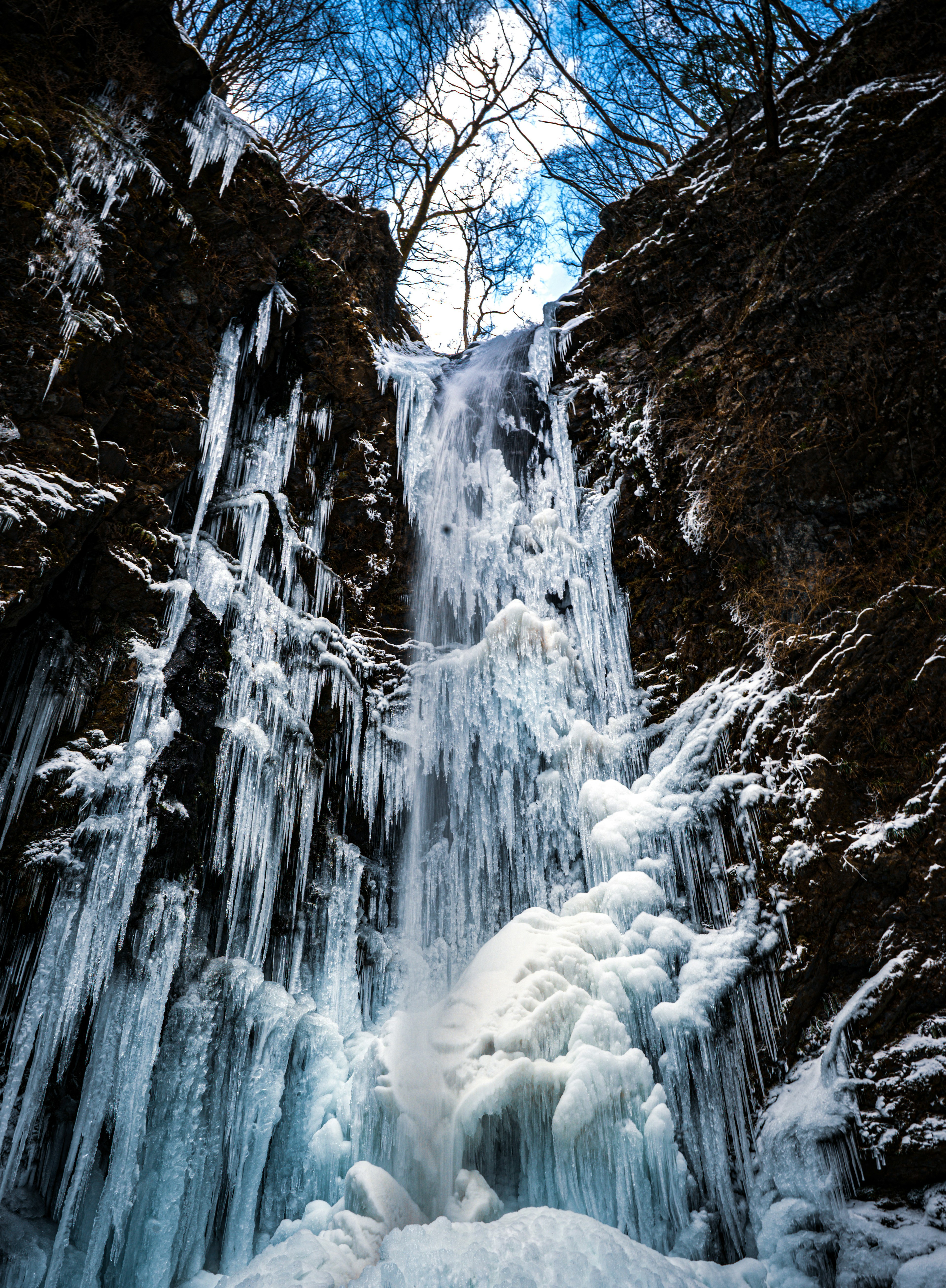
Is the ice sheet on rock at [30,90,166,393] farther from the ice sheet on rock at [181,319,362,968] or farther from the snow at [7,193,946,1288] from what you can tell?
the ice sheet on rock at [181,319,362,968]

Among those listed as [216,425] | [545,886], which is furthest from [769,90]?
[545,886]

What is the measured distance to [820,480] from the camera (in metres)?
5.52

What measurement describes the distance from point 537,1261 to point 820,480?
5076 millimetres

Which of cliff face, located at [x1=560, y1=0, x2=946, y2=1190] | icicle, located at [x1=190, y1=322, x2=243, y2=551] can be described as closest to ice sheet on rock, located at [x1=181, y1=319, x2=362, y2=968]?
icicle, located at [x1=190, y1=322, x2=243, y2=551]

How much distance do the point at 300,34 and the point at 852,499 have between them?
8.95 meters

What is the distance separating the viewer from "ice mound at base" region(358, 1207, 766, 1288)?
328 centimetres

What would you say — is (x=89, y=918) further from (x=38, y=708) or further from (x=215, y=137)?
(x=215, y=137)

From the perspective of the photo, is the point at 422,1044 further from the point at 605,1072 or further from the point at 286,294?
the point at 286,294

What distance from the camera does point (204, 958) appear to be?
5.17 metres

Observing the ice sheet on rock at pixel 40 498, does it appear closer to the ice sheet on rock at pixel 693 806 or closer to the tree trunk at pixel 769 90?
the ice sheet on rock at pixel 693 806

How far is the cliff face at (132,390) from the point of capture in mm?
4465

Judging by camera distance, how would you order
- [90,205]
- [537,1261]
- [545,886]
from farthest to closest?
[545,886], [90,205], [537,1261]

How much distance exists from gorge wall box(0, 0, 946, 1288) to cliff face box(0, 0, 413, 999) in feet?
0.10

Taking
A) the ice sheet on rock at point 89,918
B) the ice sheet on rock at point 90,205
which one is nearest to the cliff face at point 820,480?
the ice sheet on rock at point 89,918
